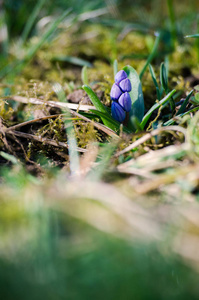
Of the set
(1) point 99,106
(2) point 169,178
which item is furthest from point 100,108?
(2) point 169,178

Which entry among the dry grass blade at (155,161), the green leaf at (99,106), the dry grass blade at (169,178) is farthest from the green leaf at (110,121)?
the dry grass blade at (169,178)

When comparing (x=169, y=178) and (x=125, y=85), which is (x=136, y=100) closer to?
(x=125, y=85)

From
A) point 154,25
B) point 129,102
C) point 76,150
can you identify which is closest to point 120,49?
point 154,25

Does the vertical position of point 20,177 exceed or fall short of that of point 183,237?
it exceeds it

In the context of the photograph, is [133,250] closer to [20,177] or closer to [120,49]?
[20,177]

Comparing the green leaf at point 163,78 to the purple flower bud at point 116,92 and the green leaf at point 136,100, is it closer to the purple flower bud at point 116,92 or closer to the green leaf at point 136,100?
the green leaf at point 136,100

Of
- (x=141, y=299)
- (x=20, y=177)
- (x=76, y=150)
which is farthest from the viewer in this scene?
(x=76, y=150)
